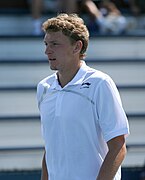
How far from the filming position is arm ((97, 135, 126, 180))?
3143 mm

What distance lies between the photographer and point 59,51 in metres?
3.30

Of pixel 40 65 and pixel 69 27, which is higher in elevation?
pixel 69 27

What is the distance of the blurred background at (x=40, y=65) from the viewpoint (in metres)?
6.66

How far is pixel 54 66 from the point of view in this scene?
3.30m

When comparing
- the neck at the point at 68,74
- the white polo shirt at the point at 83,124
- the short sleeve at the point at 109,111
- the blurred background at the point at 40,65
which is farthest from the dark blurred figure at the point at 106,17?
the short sleeve at the point at 109,111

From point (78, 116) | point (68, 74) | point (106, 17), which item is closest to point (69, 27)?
point (68, 74)

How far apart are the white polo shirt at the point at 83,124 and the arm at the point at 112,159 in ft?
0.12

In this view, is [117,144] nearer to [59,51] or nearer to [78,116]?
[78,116]

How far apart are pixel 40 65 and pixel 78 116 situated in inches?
155

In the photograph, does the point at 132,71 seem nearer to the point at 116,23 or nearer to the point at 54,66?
the point at 116,23

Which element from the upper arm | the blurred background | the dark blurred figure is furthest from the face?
the dark blurred figure

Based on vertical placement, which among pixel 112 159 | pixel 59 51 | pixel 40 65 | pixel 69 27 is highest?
pixel 69 27

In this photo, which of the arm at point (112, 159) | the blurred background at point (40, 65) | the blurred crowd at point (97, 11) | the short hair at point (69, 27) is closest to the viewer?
the arm at point (112, 159)

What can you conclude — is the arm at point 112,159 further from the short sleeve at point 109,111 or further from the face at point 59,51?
the face at point 59,51
